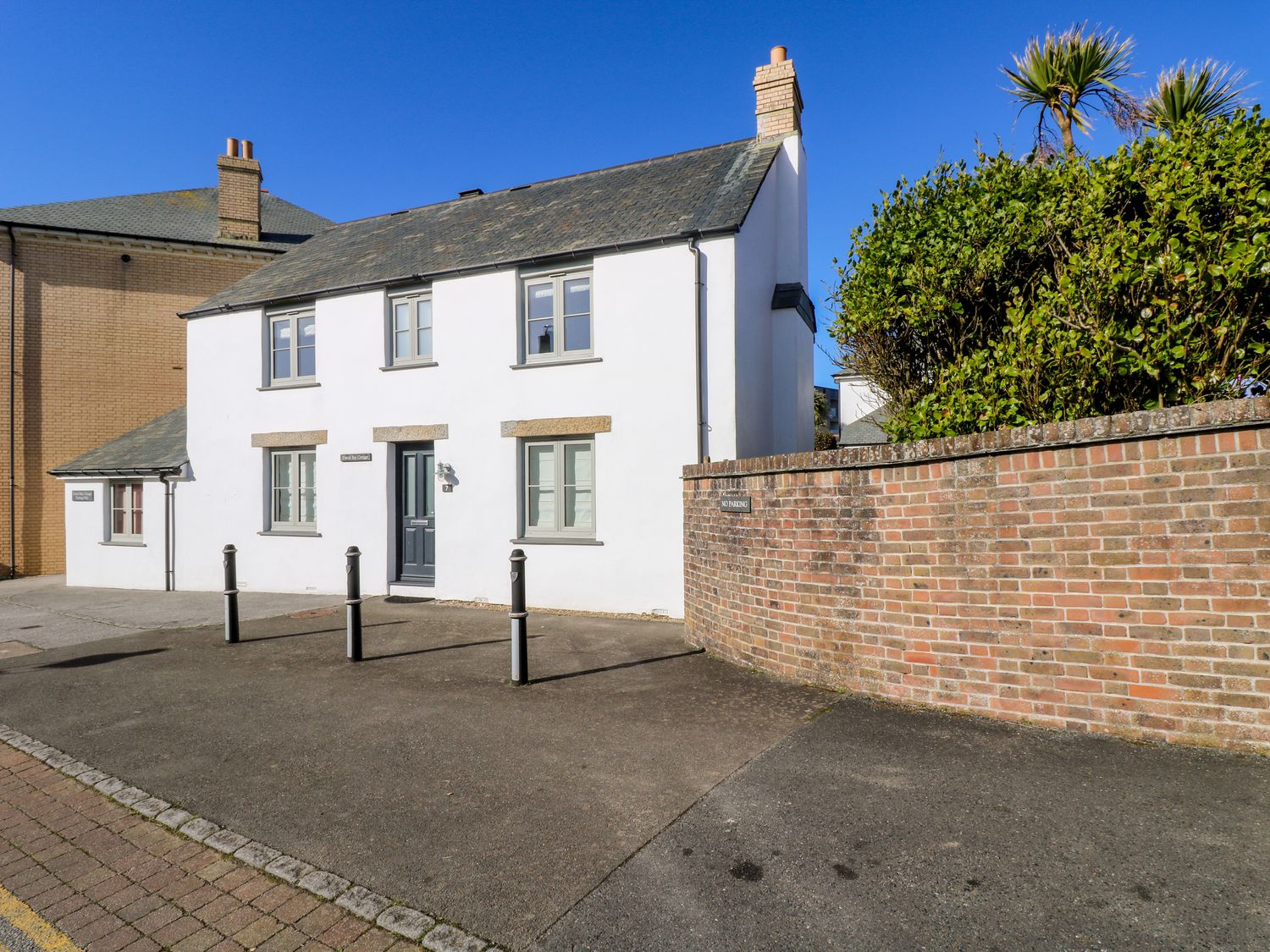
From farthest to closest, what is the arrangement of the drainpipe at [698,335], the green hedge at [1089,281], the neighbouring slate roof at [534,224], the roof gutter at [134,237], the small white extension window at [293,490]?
the roof gutter at [134,237]
the small white extension window at [293,490]
the neighbouring slate roof at [534,224]
the drainpipe at [698,335]
the green hedge at [1089,281]

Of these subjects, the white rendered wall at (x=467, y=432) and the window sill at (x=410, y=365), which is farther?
Answer: the window sill at (x=410, y=365)

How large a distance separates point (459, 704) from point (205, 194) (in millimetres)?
22893

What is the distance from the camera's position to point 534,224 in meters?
12.5

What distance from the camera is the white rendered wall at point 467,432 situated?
402 inches

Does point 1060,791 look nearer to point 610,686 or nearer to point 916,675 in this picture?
point 916,675

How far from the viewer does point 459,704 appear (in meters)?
5.91

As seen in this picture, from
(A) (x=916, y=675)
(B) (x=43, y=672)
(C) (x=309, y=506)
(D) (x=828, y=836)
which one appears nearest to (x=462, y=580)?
(C) (x=309, y=506)

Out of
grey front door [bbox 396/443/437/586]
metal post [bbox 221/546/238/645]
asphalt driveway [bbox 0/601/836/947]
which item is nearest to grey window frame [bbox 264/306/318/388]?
grey front door [bbox 396/443/437/586]

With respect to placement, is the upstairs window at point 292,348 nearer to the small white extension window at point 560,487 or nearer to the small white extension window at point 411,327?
the small white extension window at point 411,327

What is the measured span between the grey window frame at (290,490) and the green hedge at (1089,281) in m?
10.2

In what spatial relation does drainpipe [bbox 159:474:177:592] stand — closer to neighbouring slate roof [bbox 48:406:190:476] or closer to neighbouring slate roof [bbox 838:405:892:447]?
neighbouring slate roof [bbox 48:406:190:476]

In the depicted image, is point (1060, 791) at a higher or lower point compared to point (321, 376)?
lower

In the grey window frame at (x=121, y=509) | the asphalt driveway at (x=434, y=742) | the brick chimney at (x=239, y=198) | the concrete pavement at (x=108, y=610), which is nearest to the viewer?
the asphalt driveway at (x=434, y=742)

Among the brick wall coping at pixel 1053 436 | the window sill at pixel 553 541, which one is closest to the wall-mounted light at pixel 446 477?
the window sill at pixel 553 541
